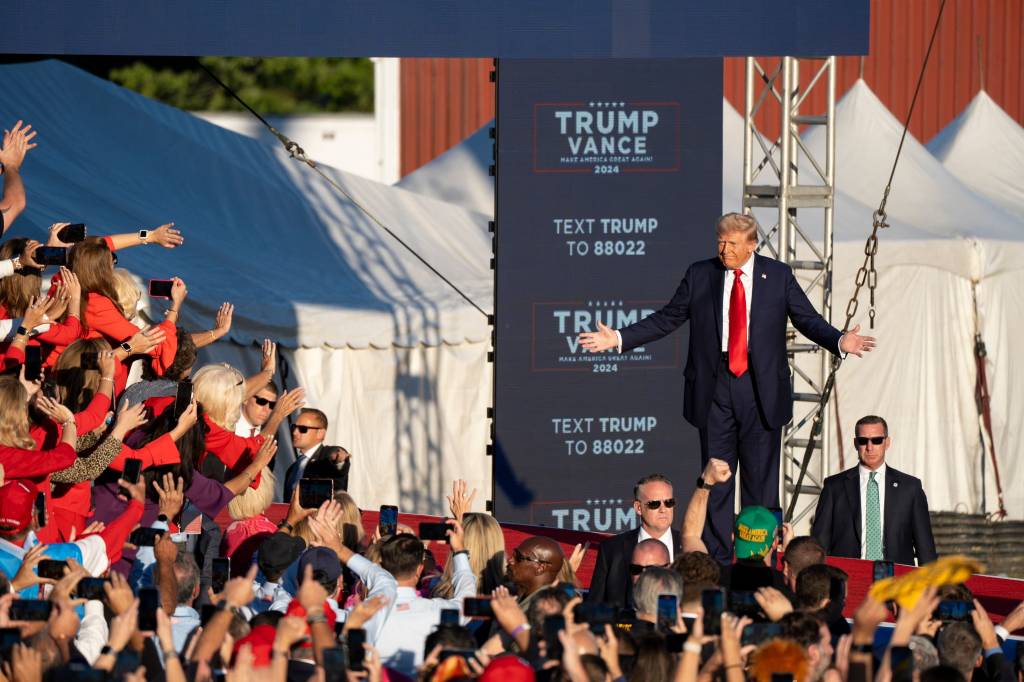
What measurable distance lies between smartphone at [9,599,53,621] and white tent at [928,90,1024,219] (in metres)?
12.5

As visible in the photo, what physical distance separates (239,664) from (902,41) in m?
20.7

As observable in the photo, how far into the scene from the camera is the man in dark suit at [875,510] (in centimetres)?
798

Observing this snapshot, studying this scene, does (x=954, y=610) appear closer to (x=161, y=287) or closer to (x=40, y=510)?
(x=40, y=510)

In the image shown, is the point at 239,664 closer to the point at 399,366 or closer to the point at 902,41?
the point at 399,366

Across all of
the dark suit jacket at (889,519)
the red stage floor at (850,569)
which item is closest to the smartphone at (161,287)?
the red stage floor at (850,569)

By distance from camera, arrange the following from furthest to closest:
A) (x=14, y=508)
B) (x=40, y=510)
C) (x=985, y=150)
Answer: (x=985, y=150) < (x=40, y=510) < (x=14, y=508)

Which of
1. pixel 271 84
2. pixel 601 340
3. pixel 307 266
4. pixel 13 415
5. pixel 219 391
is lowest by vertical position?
pixel 13 415

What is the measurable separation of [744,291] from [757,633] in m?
2.91

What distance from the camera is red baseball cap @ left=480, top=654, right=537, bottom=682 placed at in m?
4.38

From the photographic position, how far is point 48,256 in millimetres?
7195

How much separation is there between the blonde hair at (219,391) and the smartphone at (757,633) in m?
3.13

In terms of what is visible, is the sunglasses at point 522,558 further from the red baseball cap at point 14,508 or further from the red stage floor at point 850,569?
the red stage floor at point 850,569

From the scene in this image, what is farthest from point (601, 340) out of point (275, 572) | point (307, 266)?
point (307, 266)

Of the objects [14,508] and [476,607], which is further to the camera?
[14,508]
